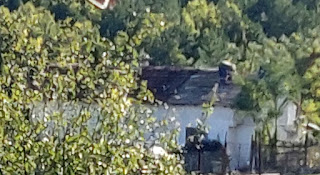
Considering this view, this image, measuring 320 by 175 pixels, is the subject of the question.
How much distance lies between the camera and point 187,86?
16.6 metres

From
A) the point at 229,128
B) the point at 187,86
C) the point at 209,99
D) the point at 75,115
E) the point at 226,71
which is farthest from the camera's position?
the point at 226,71

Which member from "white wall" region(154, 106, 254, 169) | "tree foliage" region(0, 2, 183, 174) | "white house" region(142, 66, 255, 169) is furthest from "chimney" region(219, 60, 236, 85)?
"tree foliage" region(0, 2, 183, 174)

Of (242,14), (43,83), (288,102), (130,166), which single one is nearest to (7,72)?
(43,83)

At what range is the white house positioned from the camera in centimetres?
1490

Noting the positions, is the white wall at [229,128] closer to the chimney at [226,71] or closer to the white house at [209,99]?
the white house at [209,99]

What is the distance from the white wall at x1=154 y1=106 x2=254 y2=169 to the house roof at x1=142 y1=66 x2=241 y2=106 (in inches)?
8.5

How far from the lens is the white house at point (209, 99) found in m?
14.9

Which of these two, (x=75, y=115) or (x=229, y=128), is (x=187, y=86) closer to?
(x=229, y=128)

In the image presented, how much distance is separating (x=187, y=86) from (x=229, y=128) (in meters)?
1.47

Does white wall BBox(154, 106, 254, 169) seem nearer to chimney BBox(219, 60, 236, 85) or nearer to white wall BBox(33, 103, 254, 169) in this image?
white wall BBox(33, 103, 254, 169)

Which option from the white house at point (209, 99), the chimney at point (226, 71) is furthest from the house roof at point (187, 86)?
the chimney at point (226, 71)

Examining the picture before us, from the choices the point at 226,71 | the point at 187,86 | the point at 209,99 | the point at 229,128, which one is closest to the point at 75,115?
the point at 209,99

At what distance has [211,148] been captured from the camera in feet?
45.6

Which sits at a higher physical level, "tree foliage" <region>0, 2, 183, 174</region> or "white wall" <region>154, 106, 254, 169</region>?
"white wall" <region>154, 106, 254, 169</region>
